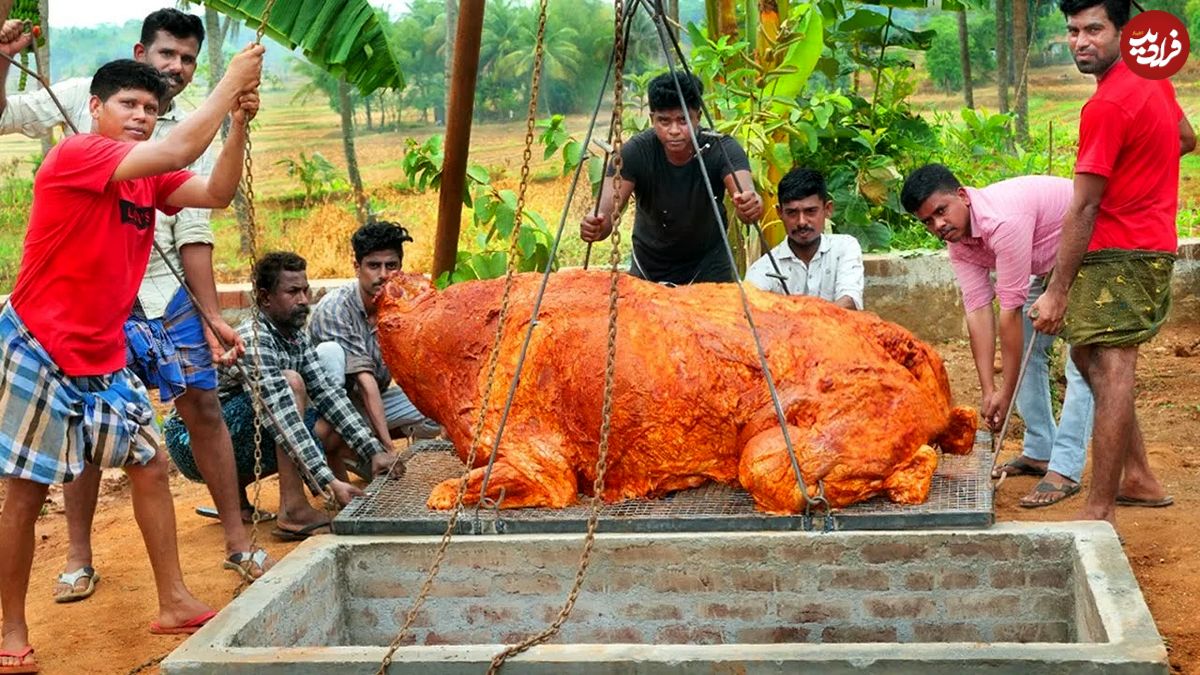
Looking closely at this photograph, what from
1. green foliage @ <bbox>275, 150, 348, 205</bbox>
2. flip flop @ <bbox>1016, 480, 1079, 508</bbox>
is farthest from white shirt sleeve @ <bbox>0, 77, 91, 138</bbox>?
green foliage @ <bbox>275, 150, 348, 205</bbox>

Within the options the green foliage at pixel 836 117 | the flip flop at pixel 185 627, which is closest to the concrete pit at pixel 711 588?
the flip flop at pixel 185 627

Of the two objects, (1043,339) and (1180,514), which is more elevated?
(1043,339)

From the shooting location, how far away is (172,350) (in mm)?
5461

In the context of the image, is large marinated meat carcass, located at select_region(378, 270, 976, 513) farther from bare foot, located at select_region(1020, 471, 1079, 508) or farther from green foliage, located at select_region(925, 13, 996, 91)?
green foliage, located at select_region(925, 13, 996, 91)

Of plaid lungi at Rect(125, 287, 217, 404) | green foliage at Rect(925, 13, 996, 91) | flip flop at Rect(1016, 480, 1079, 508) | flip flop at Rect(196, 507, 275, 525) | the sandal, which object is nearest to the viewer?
plaid lungi at Rect(125, 287, 217, 404)

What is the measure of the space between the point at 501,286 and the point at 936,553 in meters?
2.30

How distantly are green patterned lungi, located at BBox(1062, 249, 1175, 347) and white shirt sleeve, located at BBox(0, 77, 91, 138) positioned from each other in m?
4.09

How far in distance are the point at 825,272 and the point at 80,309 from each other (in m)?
3.50

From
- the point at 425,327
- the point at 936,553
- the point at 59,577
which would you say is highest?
the point at 425,327

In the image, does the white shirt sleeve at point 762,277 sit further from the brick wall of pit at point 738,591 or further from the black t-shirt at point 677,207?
the brick wall of pit at point 738,591

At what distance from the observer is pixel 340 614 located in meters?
4.89

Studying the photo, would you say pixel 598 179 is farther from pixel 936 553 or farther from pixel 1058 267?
pixel 936 553

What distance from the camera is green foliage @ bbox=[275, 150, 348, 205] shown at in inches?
781

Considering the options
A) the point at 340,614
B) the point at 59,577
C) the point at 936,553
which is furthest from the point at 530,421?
the point at 59,577
